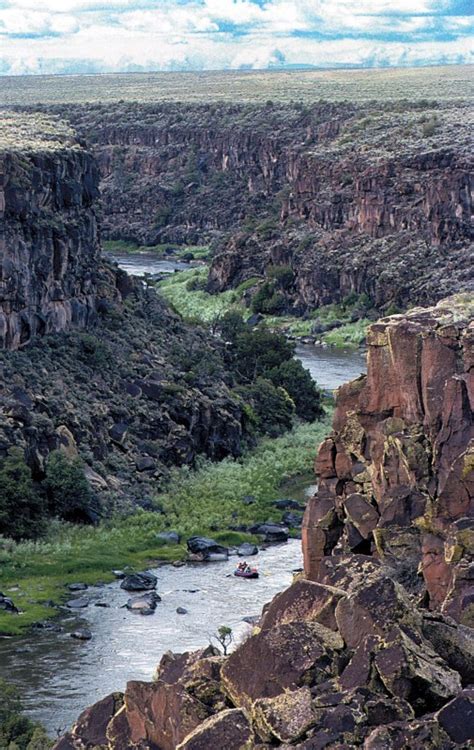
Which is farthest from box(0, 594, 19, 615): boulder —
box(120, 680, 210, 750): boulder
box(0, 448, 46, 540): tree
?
box(120, 680, 210, 750): boulder

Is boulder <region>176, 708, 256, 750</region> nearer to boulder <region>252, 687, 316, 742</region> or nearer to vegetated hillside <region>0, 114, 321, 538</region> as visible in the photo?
boulder <region>252, 687, 316, 742</region>

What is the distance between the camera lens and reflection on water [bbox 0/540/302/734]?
187 ft

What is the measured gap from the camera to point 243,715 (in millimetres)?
29281

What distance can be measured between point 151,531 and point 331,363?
55.6 meters

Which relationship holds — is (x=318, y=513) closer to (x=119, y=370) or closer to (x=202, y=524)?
(x=202, y=524)

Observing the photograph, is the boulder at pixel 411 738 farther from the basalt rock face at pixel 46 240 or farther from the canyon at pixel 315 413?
the basalt rock face at pixel 46 240

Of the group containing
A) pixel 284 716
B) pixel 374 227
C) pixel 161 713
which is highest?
pixel 284 716

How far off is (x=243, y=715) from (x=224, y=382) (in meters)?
79.3

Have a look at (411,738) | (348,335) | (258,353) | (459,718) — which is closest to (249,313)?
(348,335)

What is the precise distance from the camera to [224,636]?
57.8 metres

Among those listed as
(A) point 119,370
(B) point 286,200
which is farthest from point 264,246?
(A) point 119,370

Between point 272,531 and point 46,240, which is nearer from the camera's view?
point 272,531

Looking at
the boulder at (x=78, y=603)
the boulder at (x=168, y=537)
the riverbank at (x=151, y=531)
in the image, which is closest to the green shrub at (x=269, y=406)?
the riverbank at (x=151, y=531)

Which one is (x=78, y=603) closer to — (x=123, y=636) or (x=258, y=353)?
(x=123, y=636)
